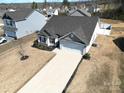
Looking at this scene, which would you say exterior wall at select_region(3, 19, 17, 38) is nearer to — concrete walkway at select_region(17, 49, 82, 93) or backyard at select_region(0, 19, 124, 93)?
backyard at select_region(0, 19, 124, 93)

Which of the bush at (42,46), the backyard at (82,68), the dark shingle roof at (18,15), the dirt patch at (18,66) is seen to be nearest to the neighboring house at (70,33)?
the bush at (42,46)

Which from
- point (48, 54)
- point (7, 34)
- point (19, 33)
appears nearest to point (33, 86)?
point (48, 54)

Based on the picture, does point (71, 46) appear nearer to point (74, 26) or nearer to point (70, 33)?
point (70, 33)

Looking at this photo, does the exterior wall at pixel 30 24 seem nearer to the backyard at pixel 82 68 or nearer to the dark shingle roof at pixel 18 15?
the dark shingle roof at pixel 18 15

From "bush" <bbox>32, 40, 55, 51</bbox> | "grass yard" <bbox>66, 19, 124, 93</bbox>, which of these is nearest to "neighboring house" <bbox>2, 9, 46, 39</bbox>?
"bush" <bbox>32, 40, 55, 51</bbox>

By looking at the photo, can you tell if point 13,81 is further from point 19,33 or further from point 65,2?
point 65,2

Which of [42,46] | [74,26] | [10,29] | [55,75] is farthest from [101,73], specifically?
[10,29]
